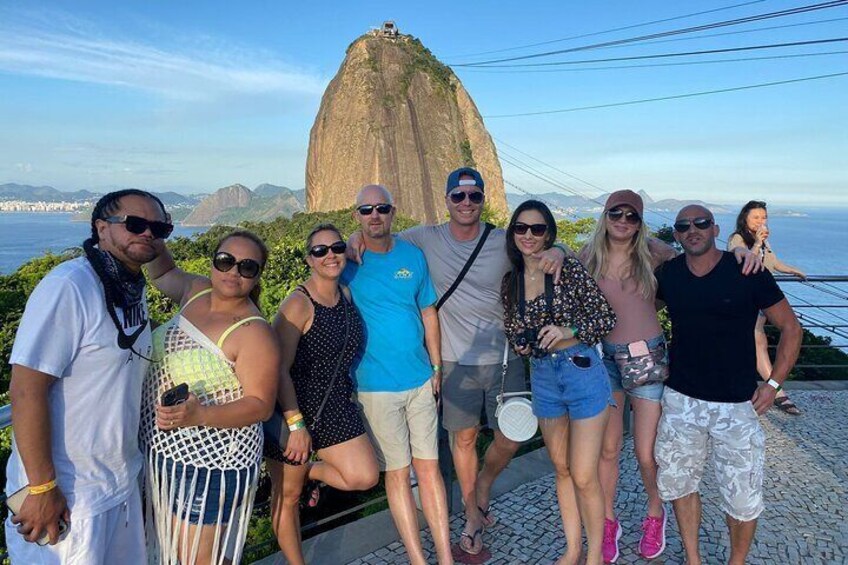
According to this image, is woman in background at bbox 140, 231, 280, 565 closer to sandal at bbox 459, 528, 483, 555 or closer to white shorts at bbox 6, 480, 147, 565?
white shorts at bbox 6, 480, 147, 565

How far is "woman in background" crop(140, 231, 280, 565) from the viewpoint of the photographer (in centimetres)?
216

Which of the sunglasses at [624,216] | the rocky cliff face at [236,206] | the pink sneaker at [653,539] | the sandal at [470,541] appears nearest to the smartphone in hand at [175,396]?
the sandal at [470,541]

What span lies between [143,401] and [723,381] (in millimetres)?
2832

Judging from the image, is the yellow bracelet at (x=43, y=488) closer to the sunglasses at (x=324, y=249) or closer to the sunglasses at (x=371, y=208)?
the sunglasses at (x=324, y=249)

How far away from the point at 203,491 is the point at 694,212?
280 centimetres

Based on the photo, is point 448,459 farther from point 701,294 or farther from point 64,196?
point 64,196

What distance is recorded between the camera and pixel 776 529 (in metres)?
3.65

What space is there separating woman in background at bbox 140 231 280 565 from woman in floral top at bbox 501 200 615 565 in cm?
143

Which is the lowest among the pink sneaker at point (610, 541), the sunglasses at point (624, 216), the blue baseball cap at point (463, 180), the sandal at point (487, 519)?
the sandal at point (487, 519)

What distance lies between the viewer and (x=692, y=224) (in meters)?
2.96

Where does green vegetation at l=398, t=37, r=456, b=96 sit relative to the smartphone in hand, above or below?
above

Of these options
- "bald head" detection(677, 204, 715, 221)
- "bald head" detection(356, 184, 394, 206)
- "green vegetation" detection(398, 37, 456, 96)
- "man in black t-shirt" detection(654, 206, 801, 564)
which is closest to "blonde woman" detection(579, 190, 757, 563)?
"man in black t-shirt" detection(654, 206, 801, 564)

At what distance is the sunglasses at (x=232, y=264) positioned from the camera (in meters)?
2.27

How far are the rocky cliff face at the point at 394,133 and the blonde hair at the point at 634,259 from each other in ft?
139
